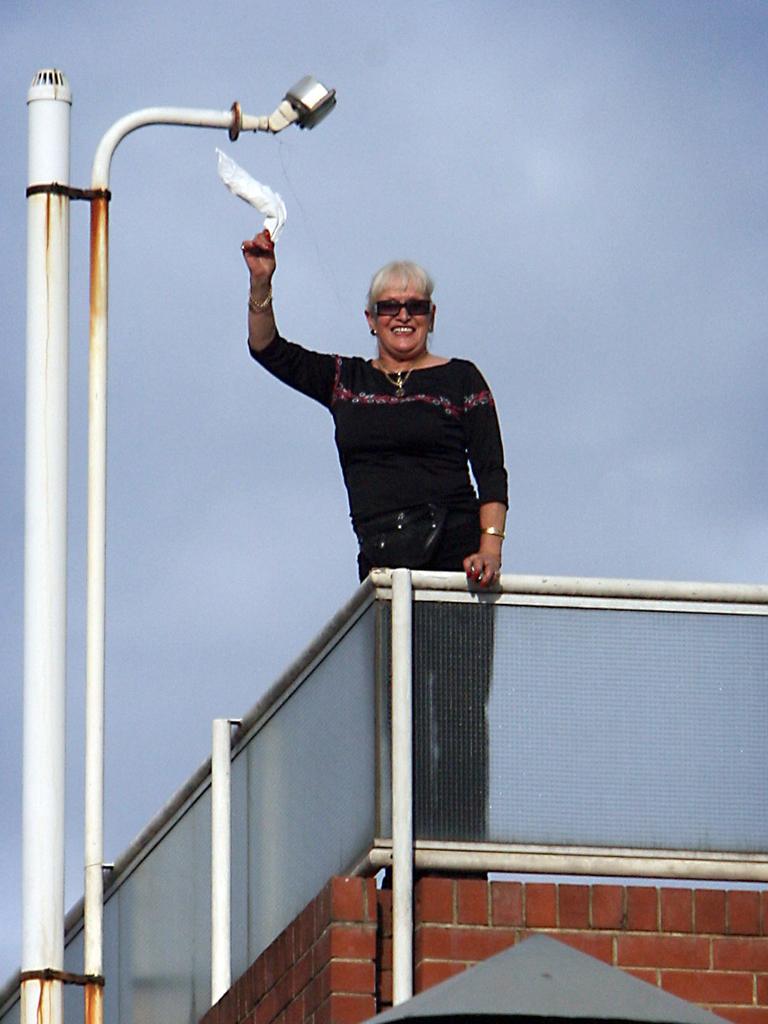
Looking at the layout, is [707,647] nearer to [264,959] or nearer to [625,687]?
[625,687]

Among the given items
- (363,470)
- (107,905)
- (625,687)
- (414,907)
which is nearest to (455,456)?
(363,470)

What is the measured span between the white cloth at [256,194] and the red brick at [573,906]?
2799 millimetres

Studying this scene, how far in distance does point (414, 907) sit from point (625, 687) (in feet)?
3.69

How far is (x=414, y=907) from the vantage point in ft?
32.9

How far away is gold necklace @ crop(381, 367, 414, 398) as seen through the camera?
10898mm

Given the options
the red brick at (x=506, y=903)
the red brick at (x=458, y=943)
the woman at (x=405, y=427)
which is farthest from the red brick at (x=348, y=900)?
the woman at (x=405, y=427)

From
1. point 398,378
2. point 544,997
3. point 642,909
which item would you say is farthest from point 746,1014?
point 544,997

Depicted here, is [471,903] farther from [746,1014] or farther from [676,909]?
[746,1014]

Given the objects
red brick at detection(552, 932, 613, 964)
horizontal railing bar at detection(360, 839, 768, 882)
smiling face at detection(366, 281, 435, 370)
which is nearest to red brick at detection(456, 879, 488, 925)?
horizontal railing bar at detection(360, 839, 768, 882)

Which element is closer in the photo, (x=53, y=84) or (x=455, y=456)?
(x=455, y=456)

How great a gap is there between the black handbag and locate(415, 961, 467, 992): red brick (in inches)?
58.4

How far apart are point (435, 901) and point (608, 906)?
0.63 meters

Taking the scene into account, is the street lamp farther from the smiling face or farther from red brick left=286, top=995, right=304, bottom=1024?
the smiling face

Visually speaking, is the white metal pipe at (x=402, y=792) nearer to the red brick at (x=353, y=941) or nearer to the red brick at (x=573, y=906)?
the red brick at (x=353, y=941)
